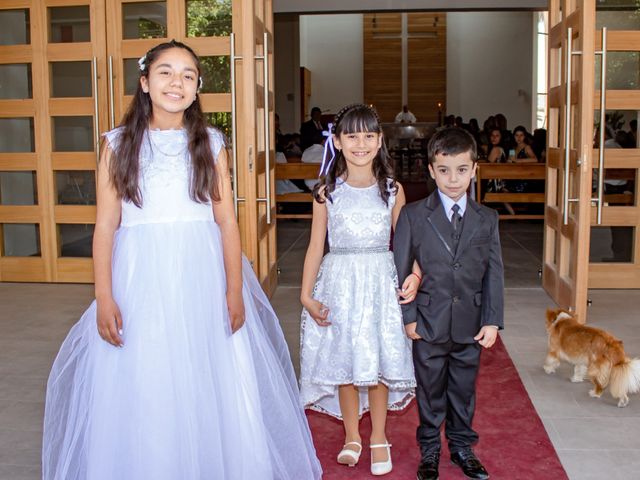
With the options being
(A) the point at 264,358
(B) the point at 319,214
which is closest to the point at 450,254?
(B) the point at 319,214

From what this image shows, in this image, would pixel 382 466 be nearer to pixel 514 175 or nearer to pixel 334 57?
pixel 514 175

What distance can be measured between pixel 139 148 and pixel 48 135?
3.97 meters

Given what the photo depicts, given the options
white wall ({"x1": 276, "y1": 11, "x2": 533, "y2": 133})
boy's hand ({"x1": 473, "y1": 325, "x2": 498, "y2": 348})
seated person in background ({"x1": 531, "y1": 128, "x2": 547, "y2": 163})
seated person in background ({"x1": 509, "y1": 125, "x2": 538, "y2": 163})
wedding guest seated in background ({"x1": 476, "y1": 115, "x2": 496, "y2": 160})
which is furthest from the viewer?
white wall ({"x1": 276, "y1": 11, "x2": 533, "y2": 133})

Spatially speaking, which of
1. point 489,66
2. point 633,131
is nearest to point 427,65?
point 489,66

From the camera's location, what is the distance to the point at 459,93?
1914 cm

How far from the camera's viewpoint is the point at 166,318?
2.46 metres

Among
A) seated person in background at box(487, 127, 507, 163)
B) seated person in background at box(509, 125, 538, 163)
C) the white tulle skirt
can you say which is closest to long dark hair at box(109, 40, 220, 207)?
the white tulle skirt

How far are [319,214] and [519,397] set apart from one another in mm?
1447

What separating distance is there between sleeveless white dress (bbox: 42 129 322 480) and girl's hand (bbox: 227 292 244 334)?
0.07 ft

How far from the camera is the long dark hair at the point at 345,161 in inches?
113

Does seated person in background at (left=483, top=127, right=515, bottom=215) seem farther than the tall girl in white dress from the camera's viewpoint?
Yes

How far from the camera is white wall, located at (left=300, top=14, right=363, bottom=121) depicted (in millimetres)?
19406

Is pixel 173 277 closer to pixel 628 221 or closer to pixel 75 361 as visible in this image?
pixel 75 361

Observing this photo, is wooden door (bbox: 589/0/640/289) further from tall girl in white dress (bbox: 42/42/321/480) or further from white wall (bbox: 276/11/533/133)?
white wall (bbox: 276/11/533/133)
